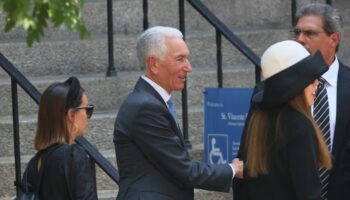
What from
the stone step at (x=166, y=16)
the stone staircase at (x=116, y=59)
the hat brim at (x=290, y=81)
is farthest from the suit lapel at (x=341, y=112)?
the stone step at (x=166, y=16)

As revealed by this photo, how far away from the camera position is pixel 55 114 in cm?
489

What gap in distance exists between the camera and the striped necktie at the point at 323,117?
5.19 metres

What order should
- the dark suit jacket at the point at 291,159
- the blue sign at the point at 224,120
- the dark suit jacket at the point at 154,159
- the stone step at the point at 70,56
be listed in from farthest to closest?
the stone step at the point at 70,56, the blue sign at the point at 224,120, the dark suit jacket at the point at 154,159, the dark suit jacket at the point at 291,159

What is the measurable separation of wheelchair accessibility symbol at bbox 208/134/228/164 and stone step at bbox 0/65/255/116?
3.74ft

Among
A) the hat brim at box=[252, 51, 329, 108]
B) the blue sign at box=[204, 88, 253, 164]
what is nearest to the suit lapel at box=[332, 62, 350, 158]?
the hat brim at box=[252, 51, 329, 108]

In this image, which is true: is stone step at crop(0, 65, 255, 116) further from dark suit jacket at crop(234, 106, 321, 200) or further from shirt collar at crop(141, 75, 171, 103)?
dark suit jacket at crop(234, 106, 321, 200)

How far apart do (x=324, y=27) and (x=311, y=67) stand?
1.03 metres

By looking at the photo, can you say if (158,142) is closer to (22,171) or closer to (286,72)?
(286,72)

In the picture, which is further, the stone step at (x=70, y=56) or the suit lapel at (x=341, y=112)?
the stone step at (x=70, y=56)

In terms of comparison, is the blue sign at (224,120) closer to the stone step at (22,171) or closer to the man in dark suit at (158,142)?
the stone step at (22,171)

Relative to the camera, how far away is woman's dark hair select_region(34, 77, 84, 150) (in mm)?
4887

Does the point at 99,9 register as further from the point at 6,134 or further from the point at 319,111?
the point at 319,111

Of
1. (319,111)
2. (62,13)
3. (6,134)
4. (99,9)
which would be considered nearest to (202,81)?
(99,9)

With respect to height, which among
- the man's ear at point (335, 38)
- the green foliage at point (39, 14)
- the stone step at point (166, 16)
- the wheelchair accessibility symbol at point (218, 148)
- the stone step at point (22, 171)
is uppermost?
the green foliage at point (39, 14)
